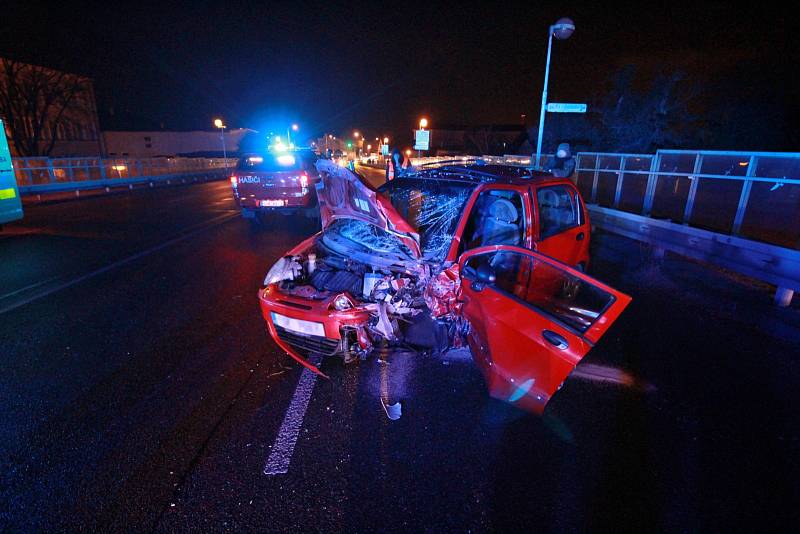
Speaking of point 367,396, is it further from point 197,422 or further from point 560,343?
point 560,343

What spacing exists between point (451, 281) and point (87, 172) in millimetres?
24986

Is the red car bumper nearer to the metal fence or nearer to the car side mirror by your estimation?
the car side mirror

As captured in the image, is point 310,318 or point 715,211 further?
point 715,211

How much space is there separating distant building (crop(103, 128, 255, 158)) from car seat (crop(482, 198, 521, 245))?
174ft

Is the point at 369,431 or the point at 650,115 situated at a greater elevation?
the point at 650,115

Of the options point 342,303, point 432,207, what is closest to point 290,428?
point 342,303

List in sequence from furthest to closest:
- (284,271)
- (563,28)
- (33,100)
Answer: (33,100) < (563,28) < (284,271)

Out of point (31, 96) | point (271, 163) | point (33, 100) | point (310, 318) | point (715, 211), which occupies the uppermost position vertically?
point (31, 96)


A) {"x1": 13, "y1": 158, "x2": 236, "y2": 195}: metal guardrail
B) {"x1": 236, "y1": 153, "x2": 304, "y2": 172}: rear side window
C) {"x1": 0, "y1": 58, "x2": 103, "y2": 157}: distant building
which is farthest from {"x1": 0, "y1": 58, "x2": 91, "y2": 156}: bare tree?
{"x1": 236, "y1": 153, "x2": 304, "y2": 172}: rear side window

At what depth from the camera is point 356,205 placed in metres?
4.09

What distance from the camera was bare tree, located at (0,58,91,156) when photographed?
29.7 meters

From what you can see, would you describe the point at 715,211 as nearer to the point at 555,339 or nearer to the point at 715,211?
the point at 715,211

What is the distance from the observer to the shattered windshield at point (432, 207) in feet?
13.2

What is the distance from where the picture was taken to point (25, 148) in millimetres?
31266
